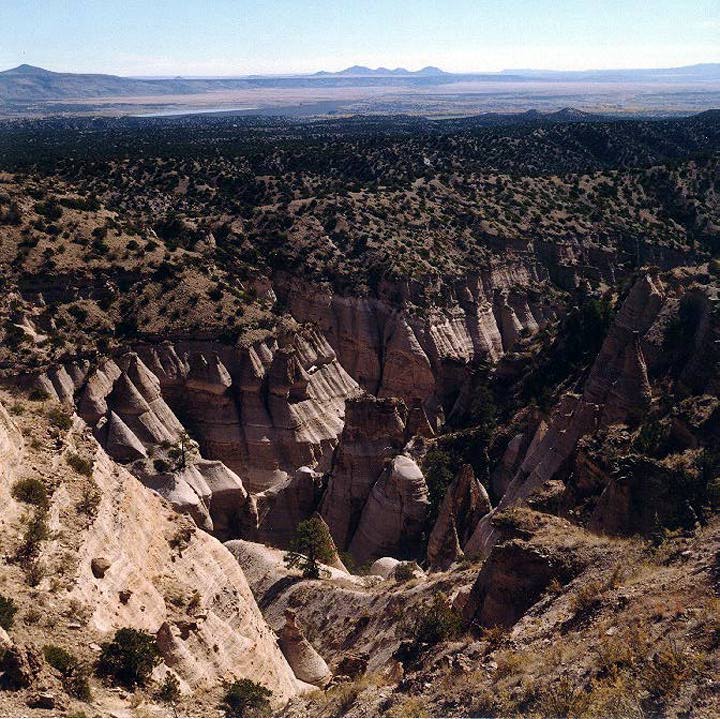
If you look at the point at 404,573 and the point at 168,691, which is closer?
the point at 168,691

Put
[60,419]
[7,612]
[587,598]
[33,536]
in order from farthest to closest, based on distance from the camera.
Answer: [60,419], [33,536], [587,598], [7,612]

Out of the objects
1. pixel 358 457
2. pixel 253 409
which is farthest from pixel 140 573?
pixel 253 409

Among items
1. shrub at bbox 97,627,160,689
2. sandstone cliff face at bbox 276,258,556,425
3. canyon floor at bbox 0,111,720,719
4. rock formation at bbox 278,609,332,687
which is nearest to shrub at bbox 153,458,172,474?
canyon floor at bbox 0,111,720,719

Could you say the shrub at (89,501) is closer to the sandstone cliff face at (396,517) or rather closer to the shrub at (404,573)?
the shrub at (404,573)

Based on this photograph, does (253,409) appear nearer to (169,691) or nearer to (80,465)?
(80,465)

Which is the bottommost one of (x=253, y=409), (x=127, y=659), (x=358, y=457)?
(x=358, y=457)

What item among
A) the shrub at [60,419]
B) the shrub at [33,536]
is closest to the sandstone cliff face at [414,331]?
the shrub at [60,419]

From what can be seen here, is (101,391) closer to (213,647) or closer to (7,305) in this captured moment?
(7,305)

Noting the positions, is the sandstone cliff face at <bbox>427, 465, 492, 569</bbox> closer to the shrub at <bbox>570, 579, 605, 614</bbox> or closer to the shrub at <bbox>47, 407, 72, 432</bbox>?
the shrub at <bbox>570, 579, 605, 614</bbox>
